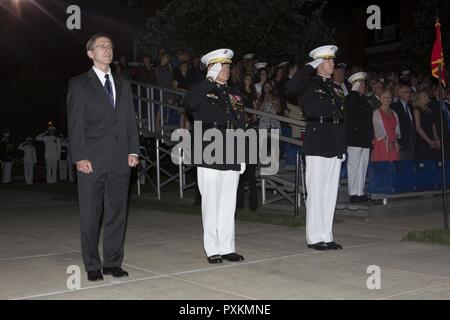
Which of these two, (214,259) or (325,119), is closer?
(214,259)

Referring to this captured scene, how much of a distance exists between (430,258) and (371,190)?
143 inches

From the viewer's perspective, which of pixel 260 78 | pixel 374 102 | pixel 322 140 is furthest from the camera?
pixel 260 78

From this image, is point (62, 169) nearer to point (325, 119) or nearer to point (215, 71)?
point (325, 119)

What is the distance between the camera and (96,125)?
589 centimetres

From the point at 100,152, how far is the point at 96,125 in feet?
0.82

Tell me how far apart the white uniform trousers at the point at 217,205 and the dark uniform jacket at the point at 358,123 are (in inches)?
164

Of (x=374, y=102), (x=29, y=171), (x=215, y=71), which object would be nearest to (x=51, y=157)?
(x=29, y=171)

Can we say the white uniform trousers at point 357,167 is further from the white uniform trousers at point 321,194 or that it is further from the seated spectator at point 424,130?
the white uniform trousers at point 321,194

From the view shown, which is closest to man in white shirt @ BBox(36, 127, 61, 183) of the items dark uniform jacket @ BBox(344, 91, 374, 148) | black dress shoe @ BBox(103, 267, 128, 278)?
dark uniform jacket @ BBox(344, 91, 374, 148)

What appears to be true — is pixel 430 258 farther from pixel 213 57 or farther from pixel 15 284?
pixel 15 284

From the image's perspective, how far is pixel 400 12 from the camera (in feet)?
117

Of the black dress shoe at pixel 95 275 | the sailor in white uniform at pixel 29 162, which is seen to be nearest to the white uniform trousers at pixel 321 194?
the black dress shoe at pixel 95 275

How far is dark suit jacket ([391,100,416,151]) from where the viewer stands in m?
12.0
